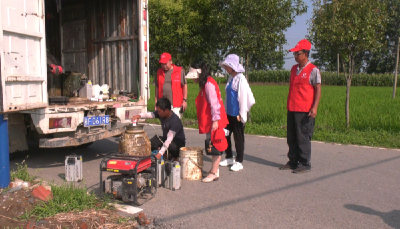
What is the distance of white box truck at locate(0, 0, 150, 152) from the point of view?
4738 millimetres

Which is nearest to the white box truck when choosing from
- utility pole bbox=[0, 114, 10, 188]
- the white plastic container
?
utility pole bbox=[0, 114, 10, 188]

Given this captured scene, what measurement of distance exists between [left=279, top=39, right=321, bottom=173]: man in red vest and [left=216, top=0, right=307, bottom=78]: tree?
4678mm

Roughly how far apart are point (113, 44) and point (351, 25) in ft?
18.0

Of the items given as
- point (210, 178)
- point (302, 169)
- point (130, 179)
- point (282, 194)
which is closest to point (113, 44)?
point (210, 178)

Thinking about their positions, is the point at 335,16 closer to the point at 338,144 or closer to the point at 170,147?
the point at 338,144

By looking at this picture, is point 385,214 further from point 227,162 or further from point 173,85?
point 173,85

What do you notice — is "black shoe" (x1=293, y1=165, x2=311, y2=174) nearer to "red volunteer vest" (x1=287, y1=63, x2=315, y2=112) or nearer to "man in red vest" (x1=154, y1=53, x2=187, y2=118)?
"red volunteer vest" (x1=287, y1=63, x2=315, y2=112)

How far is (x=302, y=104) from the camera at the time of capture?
19.2 ft

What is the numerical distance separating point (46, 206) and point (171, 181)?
162 centimetres

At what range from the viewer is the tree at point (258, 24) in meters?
10.4

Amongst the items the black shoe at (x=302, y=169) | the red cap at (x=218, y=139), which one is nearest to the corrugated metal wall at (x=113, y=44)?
the red cap at (x=218, y=139)

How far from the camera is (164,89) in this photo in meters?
6.92

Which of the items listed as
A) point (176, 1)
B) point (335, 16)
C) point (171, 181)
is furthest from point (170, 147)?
point (176, 1)

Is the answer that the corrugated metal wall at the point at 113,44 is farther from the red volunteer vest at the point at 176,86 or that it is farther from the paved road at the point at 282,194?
the paved road at the point at 282,194
